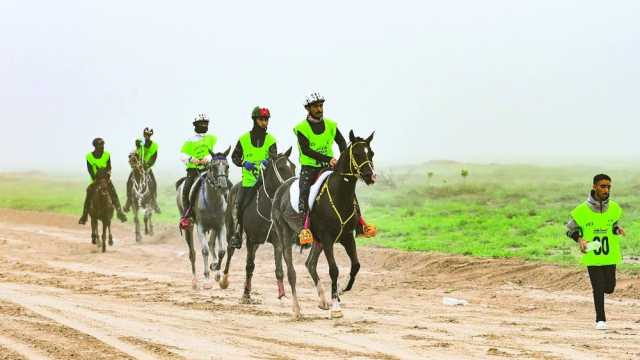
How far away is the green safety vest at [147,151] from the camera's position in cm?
3014

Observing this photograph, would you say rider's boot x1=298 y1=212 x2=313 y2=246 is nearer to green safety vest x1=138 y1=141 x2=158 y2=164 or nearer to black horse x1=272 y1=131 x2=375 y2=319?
black horse x1=272 y1=131 x2=375 y2=319

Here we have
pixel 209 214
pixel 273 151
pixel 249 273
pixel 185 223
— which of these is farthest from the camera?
pixel 185 223

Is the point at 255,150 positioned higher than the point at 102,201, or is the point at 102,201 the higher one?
the point at 255,150

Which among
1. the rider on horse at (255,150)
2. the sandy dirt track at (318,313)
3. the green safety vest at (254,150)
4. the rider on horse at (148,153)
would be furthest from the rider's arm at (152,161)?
the green safety vest at (254,150)

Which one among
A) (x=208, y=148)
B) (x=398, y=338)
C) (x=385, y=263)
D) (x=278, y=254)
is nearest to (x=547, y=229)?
(x=385, y=263)

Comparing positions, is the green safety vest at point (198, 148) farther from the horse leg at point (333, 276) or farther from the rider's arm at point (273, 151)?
the horse leg at point (333, 276)

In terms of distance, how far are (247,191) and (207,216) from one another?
2.31 meters

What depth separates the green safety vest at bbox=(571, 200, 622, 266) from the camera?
14.1 m

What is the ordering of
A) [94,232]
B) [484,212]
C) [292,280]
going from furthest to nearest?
1. [484,212]
2. [94,232]
3. [292,280]

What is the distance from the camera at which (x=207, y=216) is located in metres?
19.8

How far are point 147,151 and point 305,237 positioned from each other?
52.9 feet

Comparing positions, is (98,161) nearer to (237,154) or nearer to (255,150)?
(237,154)

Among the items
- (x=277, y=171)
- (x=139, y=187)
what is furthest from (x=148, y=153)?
(x=277, y=171)

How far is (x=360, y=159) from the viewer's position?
1450 cm
